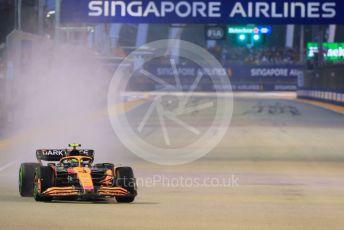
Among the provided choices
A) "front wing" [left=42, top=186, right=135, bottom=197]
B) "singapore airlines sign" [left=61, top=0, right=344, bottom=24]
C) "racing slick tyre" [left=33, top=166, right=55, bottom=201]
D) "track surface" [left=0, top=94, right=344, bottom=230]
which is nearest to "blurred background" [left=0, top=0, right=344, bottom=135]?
"singapore airlines sign" [left=61, top=0, right=344, bottom=24]

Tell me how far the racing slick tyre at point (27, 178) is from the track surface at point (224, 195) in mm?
214

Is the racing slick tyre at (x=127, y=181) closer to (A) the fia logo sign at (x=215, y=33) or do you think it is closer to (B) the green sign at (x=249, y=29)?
(A) the fia logo sign at (x=215, y=33)

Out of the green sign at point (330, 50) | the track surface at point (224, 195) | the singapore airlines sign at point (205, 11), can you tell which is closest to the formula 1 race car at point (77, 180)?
the track surface at point (224, 195)

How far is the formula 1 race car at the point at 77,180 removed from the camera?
509 inches

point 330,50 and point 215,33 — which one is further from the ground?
point 215,33

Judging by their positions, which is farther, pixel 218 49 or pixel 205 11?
pixel 218 49

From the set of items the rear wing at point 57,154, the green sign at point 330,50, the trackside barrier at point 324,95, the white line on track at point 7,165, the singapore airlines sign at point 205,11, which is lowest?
the trackside barrier at point 324,95

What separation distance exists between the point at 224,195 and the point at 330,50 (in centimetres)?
7673

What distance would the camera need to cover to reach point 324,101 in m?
69.6

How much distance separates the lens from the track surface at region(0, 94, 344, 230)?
11250mm

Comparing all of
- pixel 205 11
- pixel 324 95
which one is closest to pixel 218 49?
pixel 324 95

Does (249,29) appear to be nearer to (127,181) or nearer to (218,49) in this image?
(218,49)

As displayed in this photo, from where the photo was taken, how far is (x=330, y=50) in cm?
9006

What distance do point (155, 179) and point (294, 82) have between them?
3556 inches
